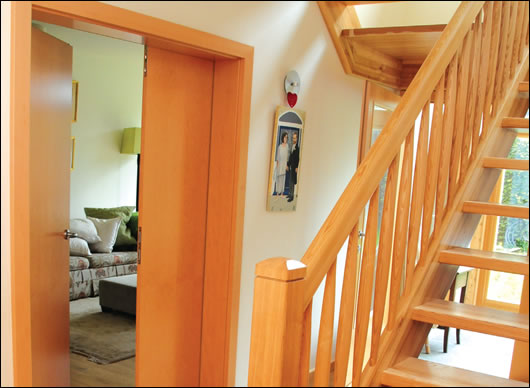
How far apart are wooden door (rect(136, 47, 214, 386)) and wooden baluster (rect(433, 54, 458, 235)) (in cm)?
137

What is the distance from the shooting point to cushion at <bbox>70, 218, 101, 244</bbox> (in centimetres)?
589

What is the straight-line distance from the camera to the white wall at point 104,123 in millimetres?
6375

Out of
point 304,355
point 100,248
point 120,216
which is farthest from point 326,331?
point 120,216

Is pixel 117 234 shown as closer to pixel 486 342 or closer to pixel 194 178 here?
pixel 194 178

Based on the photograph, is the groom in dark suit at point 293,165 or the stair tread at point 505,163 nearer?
the stair tread at point 505,163

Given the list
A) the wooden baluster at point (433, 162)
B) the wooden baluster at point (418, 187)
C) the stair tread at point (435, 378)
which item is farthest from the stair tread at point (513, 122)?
the stair tread at point (435, 378)

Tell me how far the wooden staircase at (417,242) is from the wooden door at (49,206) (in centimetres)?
138

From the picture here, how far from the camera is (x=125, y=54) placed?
20.7 feet

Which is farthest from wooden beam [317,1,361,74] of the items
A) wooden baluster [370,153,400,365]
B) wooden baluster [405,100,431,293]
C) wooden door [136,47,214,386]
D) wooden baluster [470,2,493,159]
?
wooden baluster [370,153,400,365]

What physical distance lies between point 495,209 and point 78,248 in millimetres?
4401

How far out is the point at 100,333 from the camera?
4.49m

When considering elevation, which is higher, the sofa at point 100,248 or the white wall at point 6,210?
the white wall at point 6,210

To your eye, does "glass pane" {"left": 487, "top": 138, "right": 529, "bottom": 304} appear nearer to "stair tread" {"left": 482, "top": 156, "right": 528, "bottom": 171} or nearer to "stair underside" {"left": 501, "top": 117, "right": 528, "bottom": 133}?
"stair underside" {"left": 501, "top": 117, "right": 528, "bottom": 133}

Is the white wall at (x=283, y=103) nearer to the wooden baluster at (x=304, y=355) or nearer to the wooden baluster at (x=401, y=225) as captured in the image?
the wooden baluster at (x=401, y=225)
